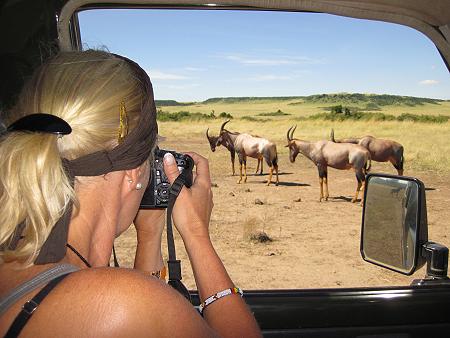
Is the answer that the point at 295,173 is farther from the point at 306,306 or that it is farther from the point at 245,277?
the point at 306,306

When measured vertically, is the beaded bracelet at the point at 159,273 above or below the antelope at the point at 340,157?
above

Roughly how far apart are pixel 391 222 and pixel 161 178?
96 cm

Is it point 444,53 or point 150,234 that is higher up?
point 444,53

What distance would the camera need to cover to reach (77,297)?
0.87m

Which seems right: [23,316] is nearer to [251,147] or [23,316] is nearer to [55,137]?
[55,137]

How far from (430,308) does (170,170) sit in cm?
114

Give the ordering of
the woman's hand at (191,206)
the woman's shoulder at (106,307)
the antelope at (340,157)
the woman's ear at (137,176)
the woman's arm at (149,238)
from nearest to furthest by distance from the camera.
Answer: the woman's shoulder at (106,307) → the woman's ear at (137,176) → the woman's hand at (191,206) → the woman's arm at (149,238) → the antelope at (340,157)

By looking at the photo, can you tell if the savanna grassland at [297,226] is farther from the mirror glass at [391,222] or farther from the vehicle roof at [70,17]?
the mirror glass at [391,222]

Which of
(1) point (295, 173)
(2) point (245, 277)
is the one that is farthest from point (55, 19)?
(1) point (295, 173)

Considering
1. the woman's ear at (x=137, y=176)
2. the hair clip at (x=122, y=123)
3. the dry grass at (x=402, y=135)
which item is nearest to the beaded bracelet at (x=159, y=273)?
the woman's ear at (x=137, y=176)

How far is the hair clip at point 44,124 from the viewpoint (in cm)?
98

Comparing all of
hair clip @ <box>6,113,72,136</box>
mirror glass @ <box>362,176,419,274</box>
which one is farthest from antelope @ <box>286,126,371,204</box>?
hair clip @ <box>6,113,72,136</box>

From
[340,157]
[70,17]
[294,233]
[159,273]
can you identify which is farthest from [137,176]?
[340,157]

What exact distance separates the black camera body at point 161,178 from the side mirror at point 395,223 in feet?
2.67
